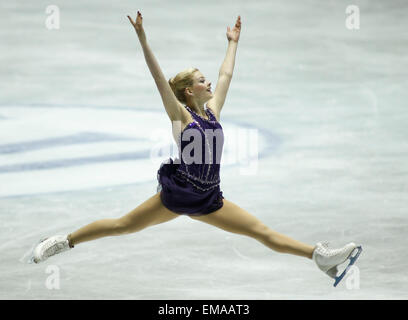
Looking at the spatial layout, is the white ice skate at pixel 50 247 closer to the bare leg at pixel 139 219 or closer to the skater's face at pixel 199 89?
the bare leg at pixel 139 219

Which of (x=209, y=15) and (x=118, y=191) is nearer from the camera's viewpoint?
(x=118, y=191)

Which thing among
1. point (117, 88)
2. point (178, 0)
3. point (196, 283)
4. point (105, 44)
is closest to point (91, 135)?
point (117, 88)

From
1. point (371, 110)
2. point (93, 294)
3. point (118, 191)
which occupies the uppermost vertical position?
point (371, 110)

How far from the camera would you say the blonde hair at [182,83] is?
14.5 feet

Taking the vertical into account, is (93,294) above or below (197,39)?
below

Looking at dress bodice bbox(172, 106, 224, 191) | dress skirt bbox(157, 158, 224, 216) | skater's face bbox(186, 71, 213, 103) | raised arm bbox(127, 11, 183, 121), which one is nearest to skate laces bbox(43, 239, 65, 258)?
dress skirt bbox(157, 158, 224, 216)

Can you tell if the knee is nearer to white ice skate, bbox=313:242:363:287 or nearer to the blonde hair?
the blonde hair

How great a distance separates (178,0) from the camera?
462 inches

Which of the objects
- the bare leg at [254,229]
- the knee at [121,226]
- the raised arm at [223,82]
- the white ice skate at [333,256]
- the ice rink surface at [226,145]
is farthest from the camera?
the ice rink surface at [226,145]

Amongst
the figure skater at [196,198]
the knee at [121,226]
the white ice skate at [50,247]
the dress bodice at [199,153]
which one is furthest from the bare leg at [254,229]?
the white ice skate at [50,247]

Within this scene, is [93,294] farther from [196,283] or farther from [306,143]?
[306,143]

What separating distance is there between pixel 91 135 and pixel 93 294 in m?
3.56

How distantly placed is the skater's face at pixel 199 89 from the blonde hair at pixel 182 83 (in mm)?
22

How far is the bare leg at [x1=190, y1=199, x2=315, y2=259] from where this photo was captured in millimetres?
4254
